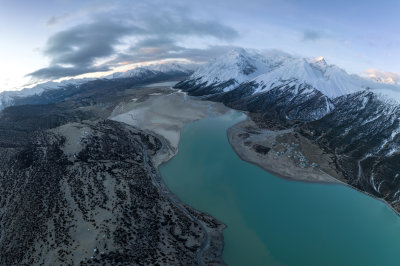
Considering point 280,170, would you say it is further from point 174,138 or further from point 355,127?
point 355,127

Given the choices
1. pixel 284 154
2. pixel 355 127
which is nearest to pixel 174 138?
pixel 284 154

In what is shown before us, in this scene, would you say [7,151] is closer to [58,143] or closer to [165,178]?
[58,143]

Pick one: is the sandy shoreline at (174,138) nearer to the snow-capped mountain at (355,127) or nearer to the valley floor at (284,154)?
the valley floor at (284,154)

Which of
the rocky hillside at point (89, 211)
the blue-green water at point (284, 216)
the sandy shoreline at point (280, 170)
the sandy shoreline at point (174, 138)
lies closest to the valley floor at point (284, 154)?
the sandy shoreline at point (280, 170)

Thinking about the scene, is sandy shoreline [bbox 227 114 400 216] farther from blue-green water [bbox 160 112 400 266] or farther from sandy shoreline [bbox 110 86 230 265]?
sandy shoreline [bbox 110 86 230 265]

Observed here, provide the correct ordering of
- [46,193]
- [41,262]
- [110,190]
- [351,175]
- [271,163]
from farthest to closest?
[271,163]
[351,175]
[110,190]
[46,193]
[41,262]

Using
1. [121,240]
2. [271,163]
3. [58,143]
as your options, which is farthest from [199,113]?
[121,240]

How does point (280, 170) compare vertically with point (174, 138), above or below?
below

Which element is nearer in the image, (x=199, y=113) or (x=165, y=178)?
(x=165, y=178)
